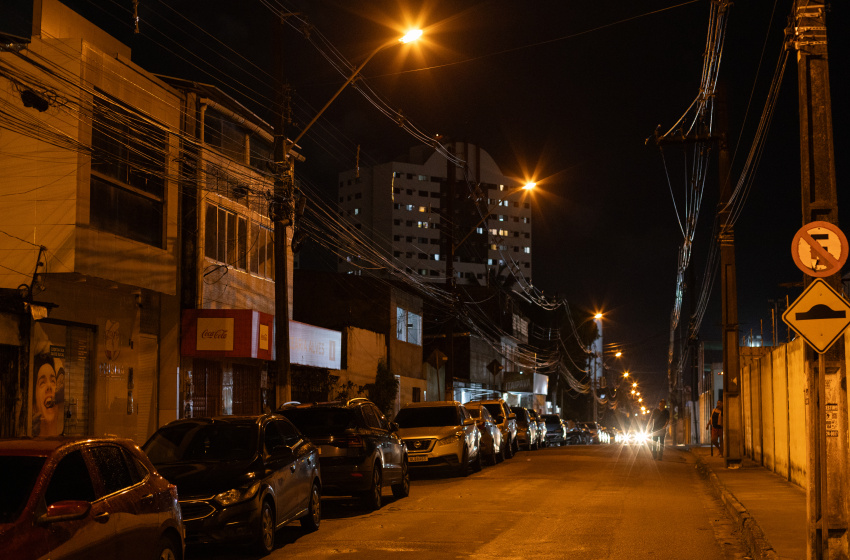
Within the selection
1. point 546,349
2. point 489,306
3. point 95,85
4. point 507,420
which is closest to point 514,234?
point 546,349

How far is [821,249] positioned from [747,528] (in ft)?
14.3

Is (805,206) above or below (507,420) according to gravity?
above

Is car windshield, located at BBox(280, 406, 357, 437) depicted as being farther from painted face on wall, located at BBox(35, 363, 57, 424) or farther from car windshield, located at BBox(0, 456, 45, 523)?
car windshield, located at BBox(0, 456, 45, 523)

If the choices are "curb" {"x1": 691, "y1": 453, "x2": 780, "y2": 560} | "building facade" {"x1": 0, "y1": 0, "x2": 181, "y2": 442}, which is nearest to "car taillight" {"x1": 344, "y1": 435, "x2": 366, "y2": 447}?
"curb" {"x1": 691, "y1": 453, "x2": 780, "y2": 560}

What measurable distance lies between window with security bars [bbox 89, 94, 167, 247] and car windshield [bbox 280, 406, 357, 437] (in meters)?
5.42

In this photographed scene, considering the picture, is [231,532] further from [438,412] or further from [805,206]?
[438,412]

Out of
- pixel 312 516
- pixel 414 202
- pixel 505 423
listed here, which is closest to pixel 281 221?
pixel 312 516

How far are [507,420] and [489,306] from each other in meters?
41.8

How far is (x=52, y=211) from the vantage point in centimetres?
1681

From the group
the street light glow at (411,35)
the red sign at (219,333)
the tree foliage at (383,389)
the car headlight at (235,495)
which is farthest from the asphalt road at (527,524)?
the tree foliage at (383,389)

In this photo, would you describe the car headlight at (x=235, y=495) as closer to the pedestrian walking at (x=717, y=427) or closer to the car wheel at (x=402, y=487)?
the car wheel at (x=402, y=487)

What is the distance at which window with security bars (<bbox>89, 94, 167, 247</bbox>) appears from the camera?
1816cm

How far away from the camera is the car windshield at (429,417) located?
22.4m

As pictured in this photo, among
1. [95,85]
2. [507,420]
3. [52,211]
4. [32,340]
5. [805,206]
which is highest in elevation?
[95,85]
